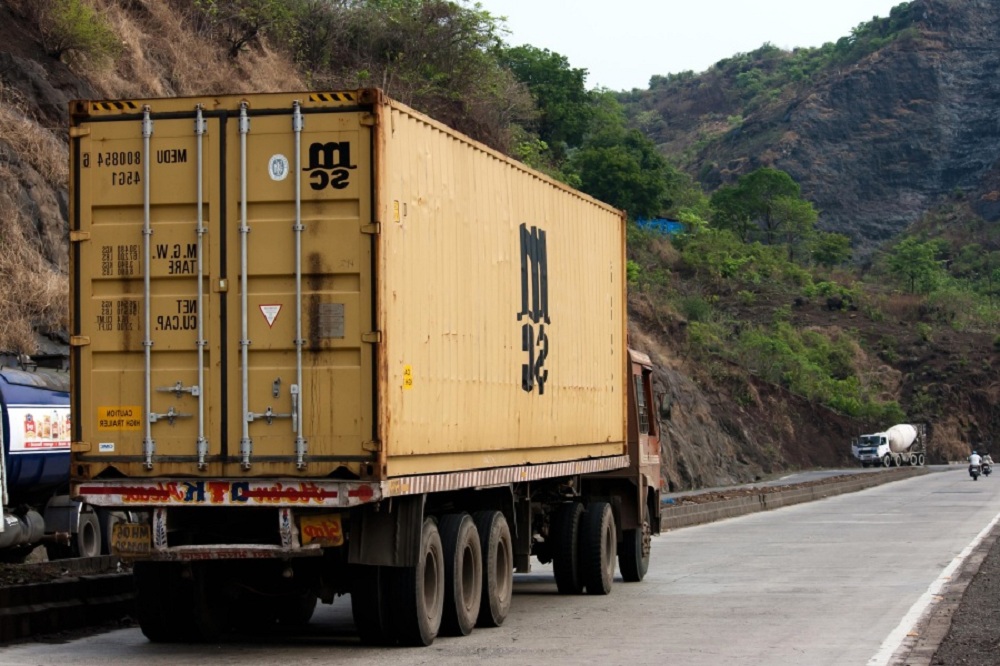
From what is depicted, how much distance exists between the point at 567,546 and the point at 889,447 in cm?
6563

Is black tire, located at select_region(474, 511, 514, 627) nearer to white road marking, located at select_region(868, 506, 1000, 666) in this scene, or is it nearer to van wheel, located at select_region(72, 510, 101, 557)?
white road marking, located at select_region(868, 506, 1000, 666)

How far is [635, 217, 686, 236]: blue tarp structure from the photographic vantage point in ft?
308

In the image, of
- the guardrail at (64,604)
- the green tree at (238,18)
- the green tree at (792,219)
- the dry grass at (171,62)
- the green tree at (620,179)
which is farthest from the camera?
the green tree at (792,219)

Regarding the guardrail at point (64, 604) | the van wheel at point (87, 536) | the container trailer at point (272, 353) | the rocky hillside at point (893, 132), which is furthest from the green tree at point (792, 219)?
the container trailer at point (272, 353)

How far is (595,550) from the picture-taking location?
17625 mm

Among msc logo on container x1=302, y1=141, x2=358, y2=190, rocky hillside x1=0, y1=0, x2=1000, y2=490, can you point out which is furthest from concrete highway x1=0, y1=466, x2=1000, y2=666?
msc logo on container x1=302, y1=141, x2=358, y2=190

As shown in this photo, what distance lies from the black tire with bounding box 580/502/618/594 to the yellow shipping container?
510 cm

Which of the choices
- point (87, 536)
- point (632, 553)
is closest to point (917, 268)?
point (632, 553)

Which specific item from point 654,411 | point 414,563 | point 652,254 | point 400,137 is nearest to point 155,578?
point 414,563

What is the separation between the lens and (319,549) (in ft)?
38.1

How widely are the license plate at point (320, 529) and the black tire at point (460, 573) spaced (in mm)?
1779

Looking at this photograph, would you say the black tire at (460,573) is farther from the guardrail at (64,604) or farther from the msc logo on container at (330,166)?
the guardrail at (64,604)

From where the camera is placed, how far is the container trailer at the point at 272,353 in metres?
11.5

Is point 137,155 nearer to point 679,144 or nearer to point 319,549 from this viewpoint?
point 319,549
